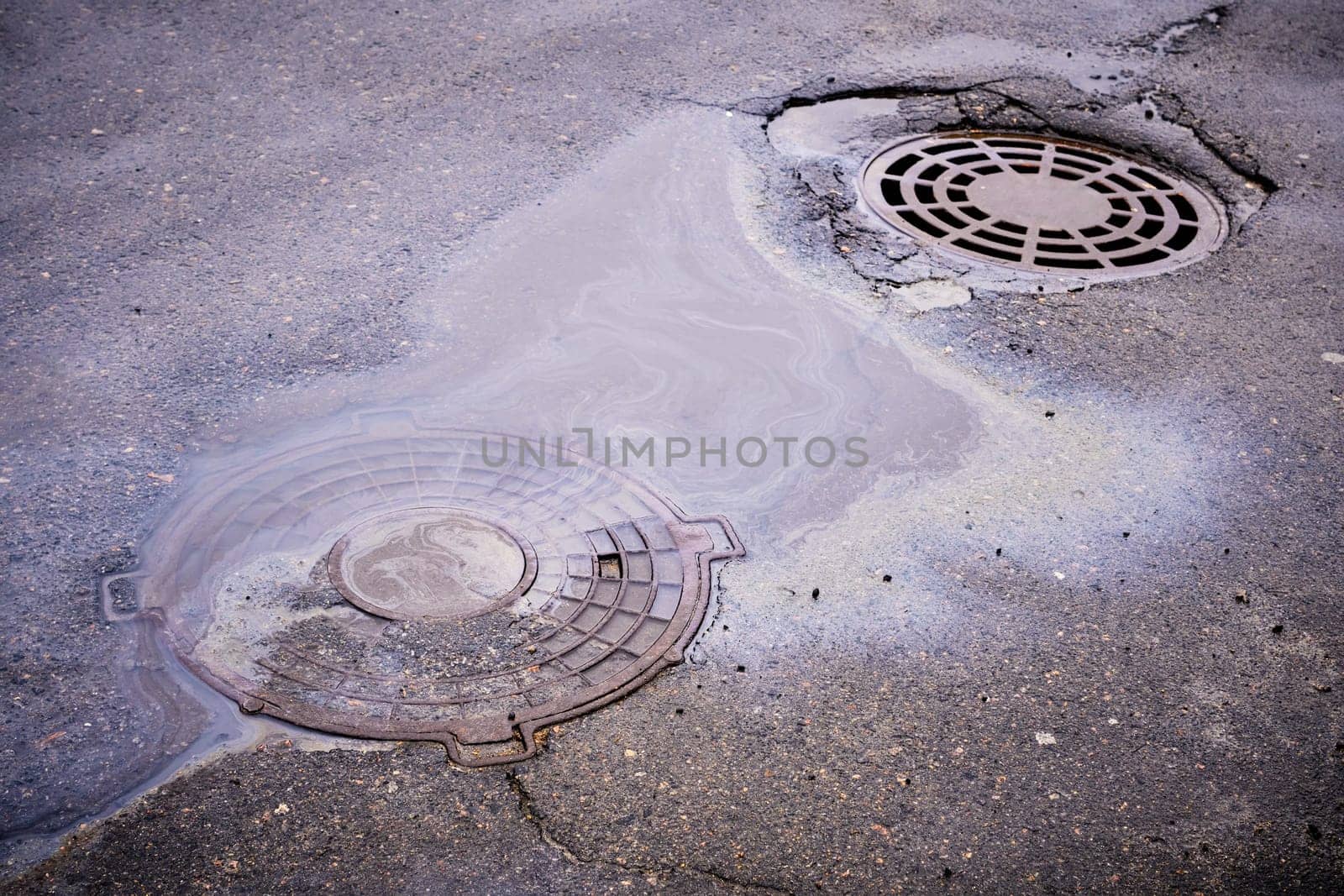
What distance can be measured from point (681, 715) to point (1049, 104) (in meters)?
4.63

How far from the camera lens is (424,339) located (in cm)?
457

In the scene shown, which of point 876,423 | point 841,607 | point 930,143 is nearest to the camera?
point 841,607

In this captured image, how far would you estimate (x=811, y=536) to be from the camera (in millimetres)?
3918

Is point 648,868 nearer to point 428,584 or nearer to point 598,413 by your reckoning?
point 428,584

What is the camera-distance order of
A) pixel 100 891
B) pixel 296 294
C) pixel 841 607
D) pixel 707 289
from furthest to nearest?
pixel 707 289 → pixel 296 294 → pixel 841 607 → pixel 100 891

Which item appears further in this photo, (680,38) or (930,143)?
(680,38)

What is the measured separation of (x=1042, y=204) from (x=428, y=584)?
367cm

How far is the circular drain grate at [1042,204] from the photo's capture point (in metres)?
5.39

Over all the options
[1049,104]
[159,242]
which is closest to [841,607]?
[159,242]

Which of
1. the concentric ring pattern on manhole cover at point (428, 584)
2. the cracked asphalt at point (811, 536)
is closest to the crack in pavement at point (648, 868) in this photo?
the cracked asphalt at point (811, 536)

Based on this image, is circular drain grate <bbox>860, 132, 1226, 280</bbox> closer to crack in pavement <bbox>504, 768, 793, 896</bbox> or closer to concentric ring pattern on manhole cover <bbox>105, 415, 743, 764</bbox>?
concentric ring pattern on manhole cover <bbox>105, 415, 743, 764</bbox>

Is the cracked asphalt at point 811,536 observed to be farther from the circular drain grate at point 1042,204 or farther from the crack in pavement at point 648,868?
the circular drain grate at point 1042,204

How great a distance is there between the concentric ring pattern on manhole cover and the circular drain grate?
92.5 inches

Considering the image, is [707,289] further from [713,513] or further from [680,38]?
[680,38]
